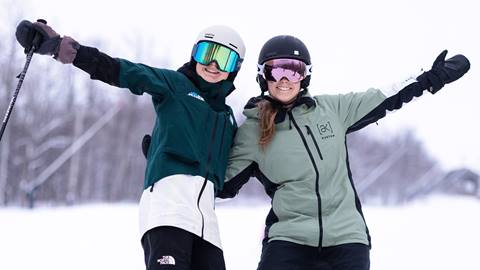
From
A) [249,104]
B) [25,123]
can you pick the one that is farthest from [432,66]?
[25,123]

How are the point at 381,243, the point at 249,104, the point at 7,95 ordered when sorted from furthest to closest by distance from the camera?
the point at 7,95, the point at 381,243, the point at 249,104

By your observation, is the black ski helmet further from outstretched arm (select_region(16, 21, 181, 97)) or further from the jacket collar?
outstretched arm (select_region(16, 21, 181, 97))

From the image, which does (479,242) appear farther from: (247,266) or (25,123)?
(25,123)

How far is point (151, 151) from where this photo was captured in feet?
10.3

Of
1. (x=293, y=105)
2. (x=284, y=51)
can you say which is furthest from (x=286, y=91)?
(x=284, y=51)

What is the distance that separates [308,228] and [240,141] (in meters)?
0.63

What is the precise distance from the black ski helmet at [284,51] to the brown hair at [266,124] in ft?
0.92

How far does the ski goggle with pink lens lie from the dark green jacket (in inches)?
19.8

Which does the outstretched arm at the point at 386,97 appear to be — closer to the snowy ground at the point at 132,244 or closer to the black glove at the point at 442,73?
the black glove at the point at 442,73

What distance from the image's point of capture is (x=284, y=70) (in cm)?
354

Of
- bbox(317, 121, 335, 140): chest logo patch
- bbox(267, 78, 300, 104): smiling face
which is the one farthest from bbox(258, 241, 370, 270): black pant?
bbox(267, 78, 300, 104): smiling face

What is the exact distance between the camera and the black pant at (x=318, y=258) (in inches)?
122

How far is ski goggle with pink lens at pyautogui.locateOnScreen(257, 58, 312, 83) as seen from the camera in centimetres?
353

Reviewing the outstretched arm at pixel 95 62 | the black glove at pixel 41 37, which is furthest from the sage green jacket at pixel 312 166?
the black glove at pixel 41 37
